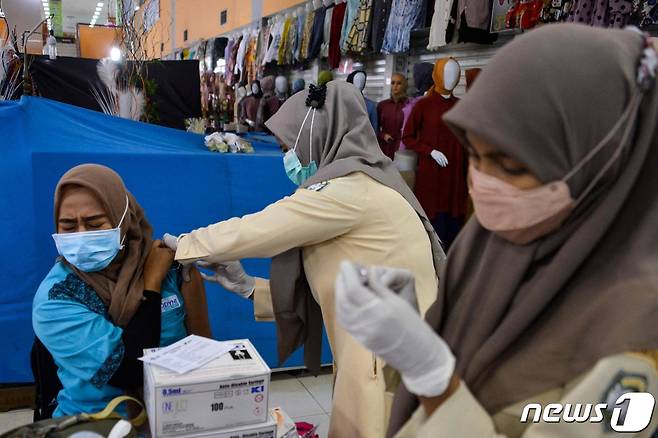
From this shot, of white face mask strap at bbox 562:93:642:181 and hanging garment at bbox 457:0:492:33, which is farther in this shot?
hanging garment at bbox 457:0:492:33

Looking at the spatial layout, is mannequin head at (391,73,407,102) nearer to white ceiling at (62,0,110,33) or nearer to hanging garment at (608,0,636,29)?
hanging garment at (608,0,636,29)

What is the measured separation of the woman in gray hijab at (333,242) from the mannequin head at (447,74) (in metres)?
2.61

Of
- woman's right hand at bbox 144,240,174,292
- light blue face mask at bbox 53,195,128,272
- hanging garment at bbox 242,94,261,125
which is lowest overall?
woman's right hand at bbox 144,240,174,292

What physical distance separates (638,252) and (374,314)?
1.23 ft

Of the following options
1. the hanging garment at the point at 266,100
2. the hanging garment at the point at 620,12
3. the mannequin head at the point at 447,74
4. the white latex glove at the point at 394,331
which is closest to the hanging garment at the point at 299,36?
the hanging garment at the point at 266,100

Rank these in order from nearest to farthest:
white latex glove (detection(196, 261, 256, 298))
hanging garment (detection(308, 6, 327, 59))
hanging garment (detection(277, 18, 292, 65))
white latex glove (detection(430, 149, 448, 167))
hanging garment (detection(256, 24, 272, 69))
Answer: white latex glove (detection(196, 261, 256, 298)), white latex glove (detection(430, 149, 448, 167)), hanging garment (detection(308, 6, 327, 59)), hanging garment (detection(277, 18, 292, 65)), hanging garment (detection(256, 24, 272, 69))

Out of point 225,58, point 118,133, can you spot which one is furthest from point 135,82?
point 225,58

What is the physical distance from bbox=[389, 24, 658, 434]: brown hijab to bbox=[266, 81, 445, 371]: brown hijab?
931mm

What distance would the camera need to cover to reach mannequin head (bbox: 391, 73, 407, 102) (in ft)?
16.3

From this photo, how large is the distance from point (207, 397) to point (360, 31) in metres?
4.68

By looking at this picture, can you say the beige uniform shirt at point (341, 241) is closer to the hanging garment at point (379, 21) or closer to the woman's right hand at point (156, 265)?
the woman's right hand at point (156, 265)

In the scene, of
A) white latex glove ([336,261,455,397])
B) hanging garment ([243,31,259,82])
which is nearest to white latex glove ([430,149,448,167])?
white latex glove ([336,261,455,397])

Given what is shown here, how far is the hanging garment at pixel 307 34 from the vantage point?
6254 millimetres

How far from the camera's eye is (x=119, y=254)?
1706 millimetres
